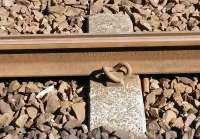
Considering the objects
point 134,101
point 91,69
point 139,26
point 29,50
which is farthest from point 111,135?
point 139,26

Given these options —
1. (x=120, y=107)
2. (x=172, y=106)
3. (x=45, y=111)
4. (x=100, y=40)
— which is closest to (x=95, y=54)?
(x=100, y=40)

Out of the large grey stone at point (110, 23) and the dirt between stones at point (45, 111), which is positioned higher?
the large grey stone at point (110, 23)

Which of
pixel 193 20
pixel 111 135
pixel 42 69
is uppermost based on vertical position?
pixel 193 20

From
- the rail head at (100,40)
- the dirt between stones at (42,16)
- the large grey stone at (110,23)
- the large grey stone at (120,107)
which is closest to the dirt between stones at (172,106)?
the large grey stone at (120,107)

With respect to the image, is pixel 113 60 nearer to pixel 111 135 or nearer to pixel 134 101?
pixel 134 101

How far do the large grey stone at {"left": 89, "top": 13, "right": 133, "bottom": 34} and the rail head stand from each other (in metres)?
0.48

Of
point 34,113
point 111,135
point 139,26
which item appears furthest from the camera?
point 139,26

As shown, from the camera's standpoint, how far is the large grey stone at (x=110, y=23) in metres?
5.12

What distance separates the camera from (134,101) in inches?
174

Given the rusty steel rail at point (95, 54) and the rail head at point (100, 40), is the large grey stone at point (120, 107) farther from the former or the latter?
the rail head at point (100, 40)

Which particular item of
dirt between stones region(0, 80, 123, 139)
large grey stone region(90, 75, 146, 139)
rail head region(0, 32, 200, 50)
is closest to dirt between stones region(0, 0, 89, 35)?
rail head region(0, 32, 200, 50)

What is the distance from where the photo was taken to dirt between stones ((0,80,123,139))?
4.13 meters

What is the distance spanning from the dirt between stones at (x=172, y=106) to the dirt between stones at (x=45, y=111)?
0.43 meters

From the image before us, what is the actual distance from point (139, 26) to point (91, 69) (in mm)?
866
